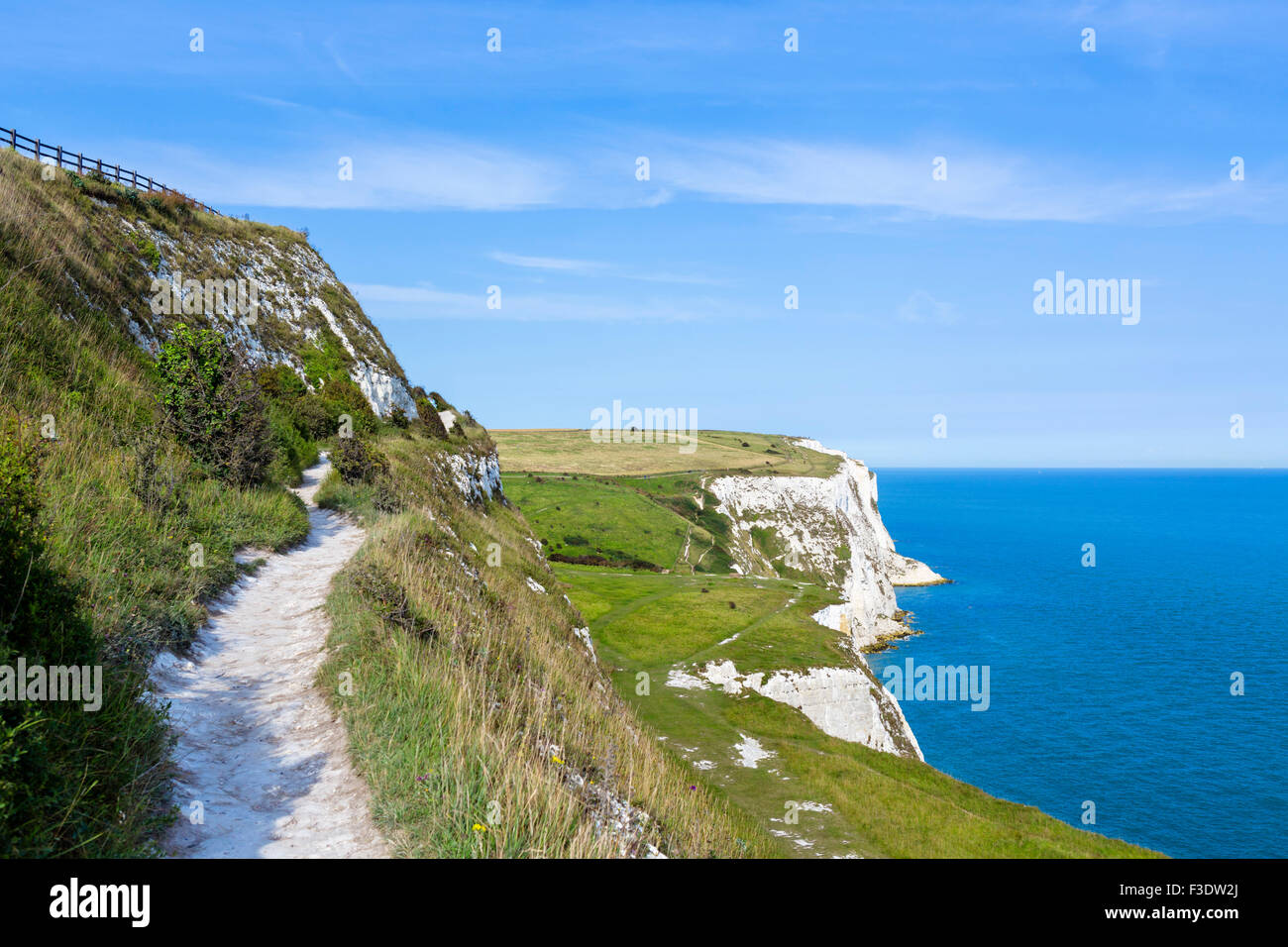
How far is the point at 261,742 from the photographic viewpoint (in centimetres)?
847

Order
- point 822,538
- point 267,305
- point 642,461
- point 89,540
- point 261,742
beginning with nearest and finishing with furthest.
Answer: point 261,742, point 89,540, point 267,305, point 822,538, point 642,461

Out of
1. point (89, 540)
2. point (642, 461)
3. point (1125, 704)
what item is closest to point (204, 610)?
point (89, 540)

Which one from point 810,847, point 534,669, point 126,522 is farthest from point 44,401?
point 810,847

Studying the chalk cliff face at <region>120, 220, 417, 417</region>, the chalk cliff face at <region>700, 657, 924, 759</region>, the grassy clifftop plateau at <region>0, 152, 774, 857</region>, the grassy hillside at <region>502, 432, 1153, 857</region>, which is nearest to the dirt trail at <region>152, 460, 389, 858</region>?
the grassy clifftop plateau at <region>0, 152, 774, 857</region>

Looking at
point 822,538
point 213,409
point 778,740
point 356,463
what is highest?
point 213,409

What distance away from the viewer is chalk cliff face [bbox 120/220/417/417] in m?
36.4

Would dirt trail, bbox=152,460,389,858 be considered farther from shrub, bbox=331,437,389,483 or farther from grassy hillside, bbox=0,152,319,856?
shrub, bbox=331,437,389,483

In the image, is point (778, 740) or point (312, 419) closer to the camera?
point (312, 419)

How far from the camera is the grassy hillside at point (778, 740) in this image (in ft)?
84.5

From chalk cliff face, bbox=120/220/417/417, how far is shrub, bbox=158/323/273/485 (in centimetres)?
1183

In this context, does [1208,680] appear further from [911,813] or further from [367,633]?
[367,633]

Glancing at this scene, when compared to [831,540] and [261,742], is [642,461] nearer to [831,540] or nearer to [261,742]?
[831,540]

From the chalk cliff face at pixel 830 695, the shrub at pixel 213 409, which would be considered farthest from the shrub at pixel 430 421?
the shrub at pixel 213 409

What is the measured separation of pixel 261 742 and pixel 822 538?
128 metres
